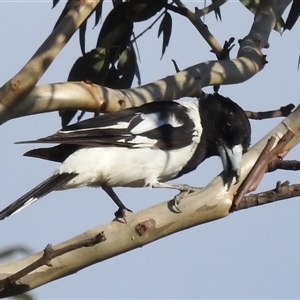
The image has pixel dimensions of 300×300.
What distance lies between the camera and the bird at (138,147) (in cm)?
243

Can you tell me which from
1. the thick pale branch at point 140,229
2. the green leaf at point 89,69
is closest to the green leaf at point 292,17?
the green leaf at point 89,69

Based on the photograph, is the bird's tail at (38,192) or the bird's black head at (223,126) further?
the bird's black head at (223,126)

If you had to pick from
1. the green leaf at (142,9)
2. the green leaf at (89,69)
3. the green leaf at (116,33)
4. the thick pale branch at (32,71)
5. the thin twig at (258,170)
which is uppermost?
the green leaf at (142,9)

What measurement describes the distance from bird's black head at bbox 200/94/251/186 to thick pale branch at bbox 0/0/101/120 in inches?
29.6

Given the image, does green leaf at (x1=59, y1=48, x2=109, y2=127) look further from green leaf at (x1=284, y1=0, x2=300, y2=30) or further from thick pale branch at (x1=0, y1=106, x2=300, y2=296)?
thick pale branch at (x1=0, y1=106, x2=300, y2=296)

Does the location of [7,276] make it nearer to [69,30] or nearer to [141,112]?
[69,30]

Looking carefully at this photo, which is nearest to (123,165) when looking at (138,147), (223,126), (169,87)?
(138,147)

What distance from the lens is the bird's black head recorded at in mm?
2723

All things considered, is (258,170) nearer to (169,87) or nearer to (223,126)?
(169,87)

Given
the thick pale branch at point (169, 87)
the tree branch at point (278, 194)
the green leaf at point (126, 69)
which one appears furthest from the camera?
the green leaf at point (126, 69)

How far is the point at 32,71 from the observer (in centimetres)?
197

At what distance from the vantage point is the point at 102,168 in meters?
2.49

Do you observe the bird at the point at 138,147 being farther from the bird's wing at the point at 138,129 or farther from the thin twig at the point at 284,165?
the thin twig at the point at 284,165

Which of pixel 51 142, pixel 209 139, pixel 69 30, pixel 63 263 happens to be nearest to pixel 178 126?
pixel 209 139
